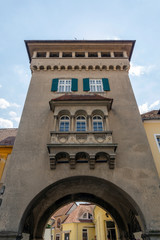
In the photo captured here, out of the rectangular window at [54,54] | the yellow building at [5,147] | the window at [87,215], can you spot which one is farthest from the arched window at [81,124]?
the window at [87,215]

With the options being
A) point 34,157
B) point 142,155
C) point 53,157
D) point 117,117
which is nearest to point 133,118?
point 117,117

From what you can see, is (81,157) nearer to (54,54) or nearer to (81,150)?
(81,150)

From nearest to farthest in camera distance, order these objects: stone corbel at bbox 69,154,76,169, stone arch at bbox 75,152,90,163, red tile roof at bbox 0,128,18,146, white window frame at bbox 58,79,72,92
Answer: stone corbel at bbox 69,154,76,169 < stone arch at bbox 75,152,90,163 < red tile roof at bbox 0,128,18,146 < white window frame at bbox 58,79,72,92

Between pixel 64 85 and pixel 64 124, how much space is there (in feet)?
13.9

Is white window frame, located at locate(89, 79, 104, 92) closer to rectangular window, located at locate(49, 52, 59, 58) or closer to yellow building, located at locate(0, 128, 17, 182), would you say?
rectangular window, located at locate(49, 52, 59, 58)

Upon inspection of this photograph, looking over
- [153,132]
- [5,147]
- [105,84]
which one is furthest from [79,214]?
[105,84]

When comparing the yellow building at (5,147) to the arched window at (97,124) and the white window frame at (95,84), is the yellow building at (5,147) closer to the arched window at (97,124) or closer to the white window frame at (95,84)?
the arched window at (97,124)

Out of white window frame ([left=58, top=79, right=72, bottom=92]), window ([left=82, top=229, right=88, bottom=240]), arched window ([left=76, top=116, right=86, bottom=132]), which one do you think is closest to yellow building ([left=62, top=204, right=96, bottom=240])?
window ([left=82, top=229, right=88, bottom=240])

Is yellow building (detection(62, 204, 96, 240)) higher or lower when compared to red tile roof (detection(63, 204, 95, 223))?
lower

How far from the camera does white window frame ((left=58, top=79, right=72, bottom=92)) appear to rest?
13.8 meters

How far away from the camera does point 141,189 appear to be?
8781 mm

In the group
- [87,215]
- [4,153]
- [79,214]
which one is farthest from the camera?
[79,214]

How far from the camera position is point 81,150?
952 cm

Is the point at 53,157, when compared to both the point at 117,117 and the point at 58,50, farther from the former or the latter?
the point at 58,50
